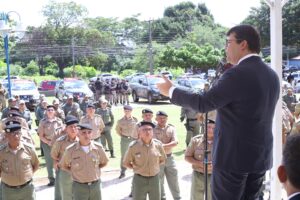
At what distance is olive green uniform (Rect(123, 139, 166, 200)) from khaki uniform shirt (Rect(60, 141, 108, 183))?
24.7 inches

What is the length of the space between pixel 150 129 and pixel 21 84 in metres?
20.1

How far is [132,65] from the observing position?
5800 centimetres

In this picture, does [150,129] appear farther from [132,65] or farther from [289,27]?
[132,65]

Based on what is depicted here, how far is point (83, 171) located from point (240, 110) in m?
4.49

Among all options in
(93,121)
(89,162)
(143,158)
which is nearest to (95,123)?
(93,121)

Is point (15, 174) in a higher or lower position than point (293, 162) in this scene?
lower

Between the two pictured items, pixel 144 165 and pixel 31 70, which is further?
pixel 31 70

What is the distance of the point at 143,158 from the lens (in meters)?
7.57

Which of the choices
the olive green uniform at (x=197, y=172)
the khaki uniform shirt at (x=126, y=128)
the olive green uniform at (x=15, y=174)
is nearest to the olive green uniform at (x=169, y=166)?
the olive green uniform at (x=197, y=172)

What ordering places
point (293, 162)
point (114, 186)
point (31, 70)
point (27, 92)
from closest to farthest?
point (293, 162)
point (114, 186)
point (27, 92)
point (31, 70)

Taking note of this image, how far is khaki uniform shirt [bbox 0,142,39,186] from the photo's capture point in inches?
270

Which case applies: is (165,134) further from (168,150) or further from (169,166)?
(169,166)

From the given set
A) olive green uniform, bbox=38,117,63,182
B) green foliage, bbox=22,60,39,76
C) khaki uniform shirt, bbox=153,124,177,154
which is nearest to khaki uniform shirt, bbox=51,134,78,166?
khaki uniform shirt, bbox=153,124,177,154

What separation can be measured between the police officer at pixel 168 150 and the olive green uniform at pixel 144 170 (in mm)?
1233
